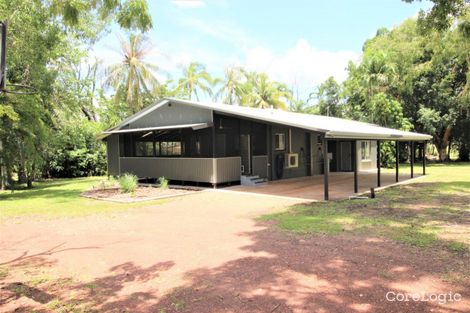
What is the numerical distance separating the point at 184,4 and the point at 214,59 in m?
41.4

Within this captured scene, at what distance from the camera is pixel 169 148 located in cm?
1689

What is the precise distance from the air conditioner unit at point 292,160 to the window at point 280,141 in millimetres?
536

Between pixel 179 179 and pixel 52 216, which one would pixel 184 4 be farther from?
pixel 179 179

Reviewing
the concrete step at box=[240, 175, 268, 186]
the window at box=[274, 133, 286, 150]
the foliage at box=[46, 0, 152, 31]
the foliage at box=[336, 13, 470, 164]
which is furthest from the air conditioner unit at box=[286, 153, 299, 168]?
the foliage at box=[46, 0, 152, 31]

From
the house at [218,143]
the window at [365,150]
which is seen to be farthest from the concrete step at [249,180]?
the window at [365,150]

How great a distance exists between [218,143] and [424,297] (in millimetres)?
11654

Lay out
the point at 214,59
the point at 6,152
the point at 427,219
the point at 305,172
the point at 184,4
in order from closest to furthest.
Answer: the point at 184,4 → the point at 427,219 → the point at 6,152 → the point at 305,172 → the point at 214,59

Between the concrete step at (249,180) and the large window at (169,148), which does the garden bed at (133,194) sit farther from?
the concrete step at (249,180)

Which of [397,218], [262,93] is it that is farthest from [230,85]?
[397,218]

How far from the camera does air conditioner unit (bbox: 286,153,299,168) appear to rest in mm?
17841

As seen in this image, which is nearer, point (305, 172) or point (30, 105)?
point (30, 105)

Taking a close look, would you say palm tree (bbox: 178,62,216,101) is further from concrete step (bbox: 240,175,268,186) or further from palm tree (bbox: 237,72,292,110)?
concrete step (bbox: 240,175,268,186)

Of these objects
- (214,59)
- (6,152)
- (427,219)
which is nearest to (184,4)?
(427,219)

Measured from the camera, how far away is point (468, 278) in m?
4.29
